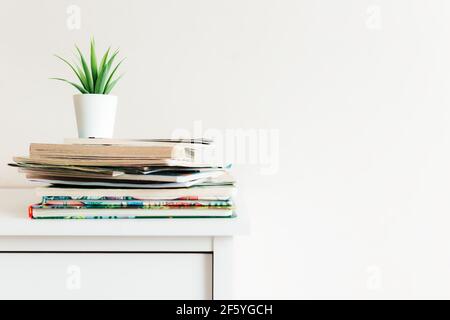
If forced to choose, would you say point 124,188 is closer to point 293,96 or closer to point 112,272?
point 112,272

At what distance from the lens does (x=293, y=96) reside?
131 centimetres

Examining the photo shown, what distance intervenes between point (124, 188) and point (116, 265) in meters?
0.11

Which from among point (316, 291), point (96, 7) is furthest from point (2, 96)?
point (316, 291)

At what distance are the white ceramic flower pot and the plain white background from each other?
0.25 meters

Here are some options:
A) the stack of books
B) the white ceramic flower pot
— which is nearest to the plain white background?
the white ceramic flower pot

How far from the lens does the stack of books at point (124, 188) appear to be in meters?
0.78

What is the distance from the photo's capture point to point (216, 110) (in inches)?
51.4

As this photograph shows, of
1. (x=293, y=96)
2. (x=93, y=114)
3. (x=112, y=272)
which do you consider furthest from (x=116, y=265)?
(x=293, y=96)

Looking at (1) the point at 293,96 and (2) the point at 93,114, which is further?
(1) the point at 293,96

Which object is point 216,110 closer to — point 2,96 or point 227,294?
point 2,96

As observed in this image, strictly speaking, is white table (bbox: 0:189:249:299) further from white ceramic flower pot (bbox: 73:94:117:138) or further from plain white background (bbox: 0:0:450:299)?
plain white background (bbox: 0:0:450:299)

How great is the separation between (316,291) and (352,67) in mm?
535

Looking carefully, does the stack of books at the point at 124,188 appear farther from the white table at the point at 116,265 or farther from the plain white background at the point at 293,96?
the plain white background at the point at 293,96

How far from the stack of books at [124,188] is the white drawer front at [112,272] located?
2.3 inches
